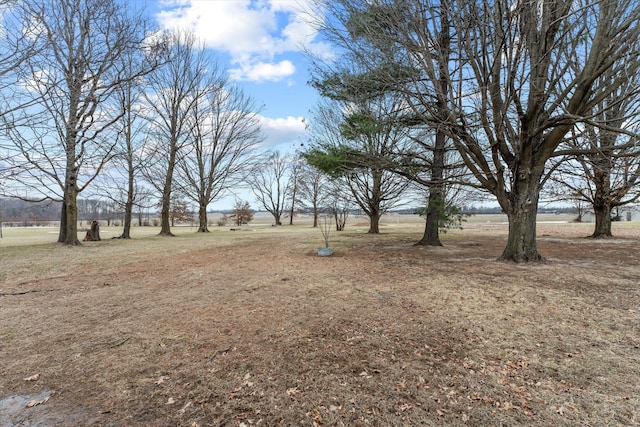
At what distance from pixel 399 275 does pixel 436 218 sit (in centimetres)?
546

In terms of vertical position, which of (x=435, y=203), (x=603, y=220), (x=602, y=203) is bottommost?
(x=603, y=220)

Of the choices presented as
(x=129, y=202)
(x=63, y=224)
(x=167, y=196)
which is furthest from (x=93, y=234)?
(x=167, y=196)

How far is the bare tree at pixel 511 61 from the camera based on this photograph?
5.86 m

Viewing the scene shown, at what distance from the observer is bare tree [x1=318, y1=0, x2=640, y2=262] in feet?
19.2

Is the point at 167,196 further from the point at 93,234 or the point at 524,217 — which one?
the point at 524,217

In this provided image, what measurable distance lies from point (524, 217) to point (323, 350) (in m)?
6.53

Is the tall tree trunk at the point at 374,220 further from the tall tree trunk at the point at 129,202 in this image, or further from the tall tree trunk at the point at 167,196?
the tall tree trunk at the point at 129,202

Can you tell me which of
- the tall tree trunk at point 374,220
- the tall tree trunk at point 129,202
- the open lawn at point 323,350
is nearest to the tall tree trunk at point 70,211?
the tall tree trunk at point 129,202

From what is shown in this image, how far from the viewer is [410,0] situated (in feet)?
19.5

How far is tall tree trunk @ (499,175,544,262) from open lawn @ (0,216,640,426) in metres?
1.20

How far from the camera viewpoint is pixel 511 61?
6.23m

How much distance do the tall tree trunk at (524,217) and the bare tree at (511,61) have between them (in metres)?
0.02

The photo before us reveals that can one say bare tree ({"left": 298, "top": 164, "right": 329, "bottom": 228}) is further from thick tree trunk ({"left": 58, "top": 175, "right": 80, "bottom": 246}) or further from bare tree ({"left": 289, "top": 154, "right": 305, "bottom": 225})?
thick tree trunk ({"left": 58, "top": 175, "right": 80, "bottom": 246})

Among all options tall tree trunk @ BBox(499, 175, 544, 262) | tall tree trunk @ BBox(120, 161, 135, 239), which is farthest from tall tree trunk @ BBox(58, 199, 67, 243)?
tall tree trunk @ BBox(499, 175, 544, 262)
